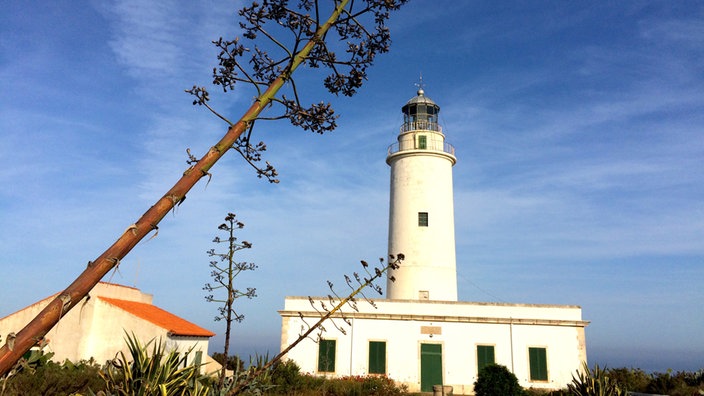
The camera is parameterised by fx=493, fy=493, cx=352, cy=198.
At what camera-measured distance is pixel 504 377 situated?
18.0 meters

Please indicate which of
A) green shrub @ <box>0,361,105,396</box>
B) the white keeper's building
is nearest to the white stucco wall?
the white keeper's building

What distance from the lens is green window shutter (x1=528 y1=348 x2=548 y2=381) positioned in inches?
882

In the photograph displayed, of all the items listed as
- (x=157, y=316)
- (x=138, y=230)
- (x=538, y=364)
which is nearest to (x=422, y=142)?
(x=538, y=364)

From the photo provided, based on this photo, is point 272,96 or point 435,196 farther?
point 435,196

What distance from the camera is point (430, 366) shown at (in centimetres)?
2252

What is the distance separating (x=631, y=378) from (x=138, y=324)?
820 inches

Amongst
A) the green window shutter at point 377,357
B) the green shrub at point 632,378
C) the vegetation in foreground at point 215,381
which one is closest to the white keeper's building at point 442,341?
the green window shutter at point 377,357

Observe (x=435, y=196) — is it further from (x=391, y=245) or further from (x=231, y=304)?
(x=231, y=304)

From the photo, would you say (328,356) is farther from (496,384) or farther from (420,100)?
(420,100)

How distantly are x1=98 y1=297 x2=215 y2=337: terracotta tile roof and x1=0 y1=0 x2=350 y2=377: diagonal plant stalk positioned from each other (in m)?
21.9

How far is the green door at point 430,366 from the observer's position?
22.3 metres

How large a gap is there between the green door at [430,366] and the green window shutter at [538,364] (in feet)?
13.7

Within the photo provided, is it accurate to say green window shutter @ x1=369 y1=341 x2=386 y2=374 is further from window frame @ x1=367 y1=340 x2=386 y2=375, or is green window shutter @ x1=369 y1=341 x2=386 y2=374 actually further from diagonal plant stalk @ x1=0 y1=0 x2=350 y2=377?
diagonal plant stalk @ x1=0 y1=0 x2=350 y2=377

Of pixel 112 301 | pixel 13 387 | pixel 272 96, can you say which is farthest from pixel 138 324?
pixel 272 96
